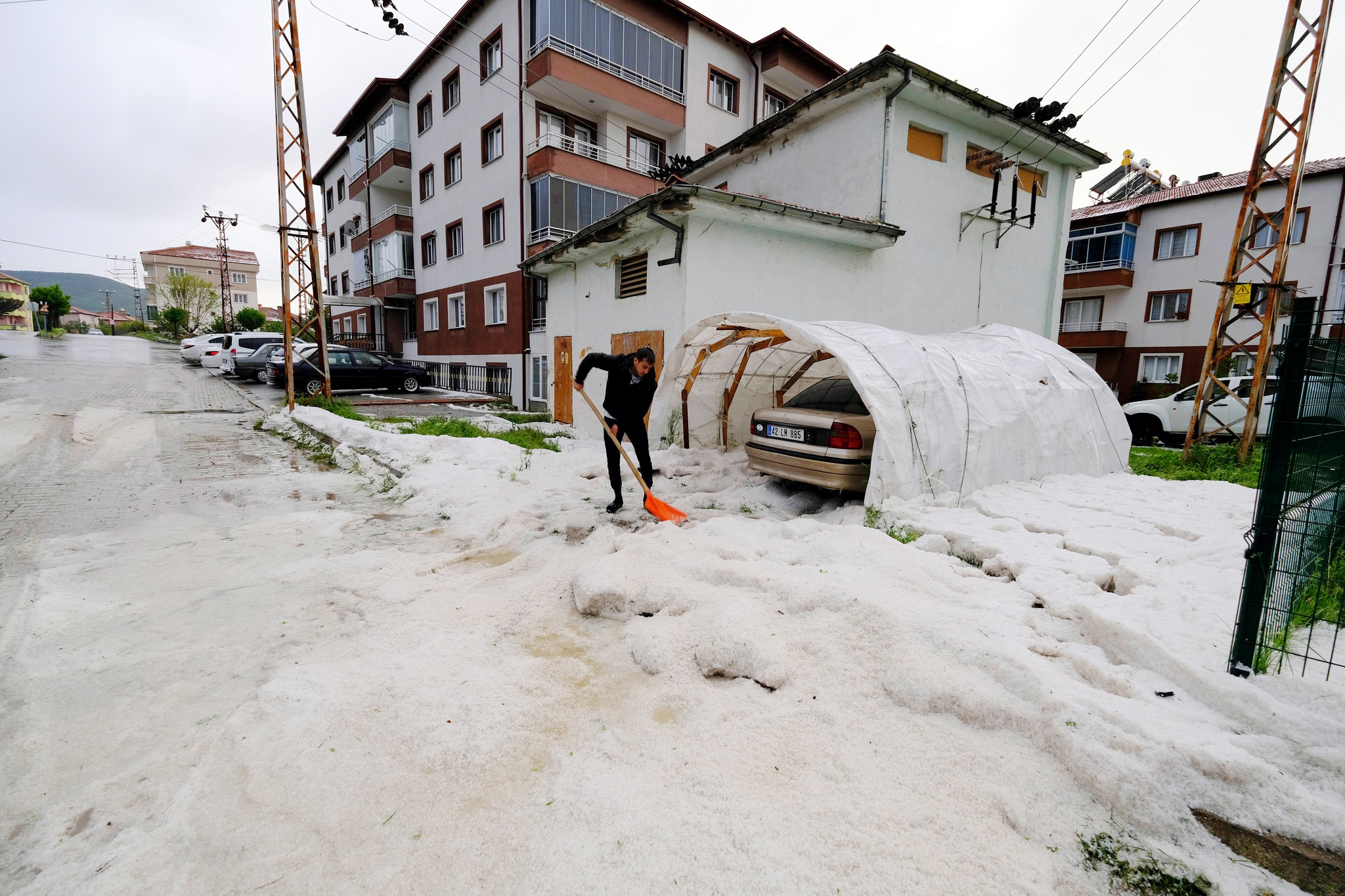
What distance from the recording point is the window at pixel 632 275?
11.2 metres

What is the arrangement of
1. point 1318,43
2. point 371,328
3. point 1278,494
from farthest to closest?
point 371,328 → point 1318,43 → point 1278,494

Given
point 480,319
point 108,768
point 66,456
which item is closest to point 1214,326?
point 108,768

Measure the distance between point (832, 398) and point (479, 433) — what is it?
726 centimetres

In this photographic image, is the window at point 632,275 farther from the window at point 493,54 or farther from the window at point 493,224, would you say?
the window at point 493,54

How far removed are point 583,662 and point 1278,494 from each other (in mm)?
3638

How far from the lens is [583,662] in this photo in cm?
350

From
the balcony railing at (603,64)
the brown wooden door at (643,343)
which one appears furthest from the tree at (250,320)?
the brown wooden door at (643,343)

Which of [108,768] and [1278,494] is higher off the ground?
[1278,494]

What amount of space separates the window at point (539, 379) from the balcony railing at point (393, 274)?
40.9 ft

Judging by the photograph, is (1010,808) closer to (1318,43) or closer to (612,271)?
(612,271)

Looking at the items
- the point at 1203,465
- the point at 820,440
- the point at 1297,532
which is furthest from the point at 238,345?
the point at 1203,465

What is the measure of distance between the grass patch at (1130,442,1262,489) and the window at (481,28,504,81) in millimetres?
21433

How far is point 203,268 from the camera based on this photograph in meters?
83.1

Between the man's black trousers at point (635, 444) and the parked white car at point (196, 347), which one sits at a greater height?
the parked white car at point (196, 347)
